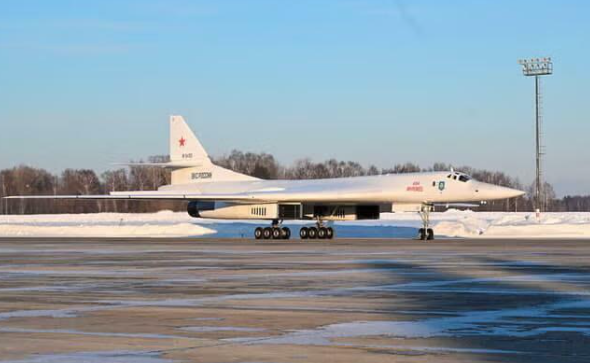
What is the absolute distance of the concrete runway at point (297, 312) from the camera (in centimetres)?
850

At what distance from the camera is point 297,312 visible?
11.6 m

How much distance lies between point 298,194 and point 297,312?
32.5 m

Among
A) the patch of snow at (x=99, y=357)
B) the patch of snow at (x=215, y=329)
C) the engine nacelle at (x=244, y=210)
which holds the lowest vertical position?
the patch of snow at (x=99, y=357)

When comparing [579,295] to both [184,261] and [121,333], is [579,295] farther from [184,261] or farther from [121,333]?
[184,261]

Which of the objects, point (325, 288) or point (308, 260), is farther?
point (308, 260)

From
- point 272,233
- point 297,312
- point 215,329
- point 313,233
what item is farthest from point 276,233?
point 215,329

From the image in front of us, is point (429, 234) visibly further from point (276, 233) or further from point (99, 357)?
point (99, 357)

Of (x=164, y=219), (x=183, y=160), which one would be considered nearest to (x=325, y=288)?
(x=183, y=160)

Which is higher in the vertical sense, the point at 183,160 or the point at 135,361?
the point at 183,160

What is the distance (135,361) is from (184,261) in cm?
1535

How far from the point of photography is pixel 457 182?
40719 mm

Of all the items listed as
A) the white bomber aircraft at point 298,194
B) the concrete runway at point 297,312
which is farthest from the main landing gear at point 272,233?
the concrete runway at point 297,312

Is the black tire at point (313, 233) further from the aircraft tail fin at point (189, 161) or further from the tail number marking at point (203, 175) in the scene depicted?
the tail number marking at point (203, 175)

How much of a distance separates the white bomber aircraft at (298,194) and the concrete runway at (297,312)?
19.1 m
